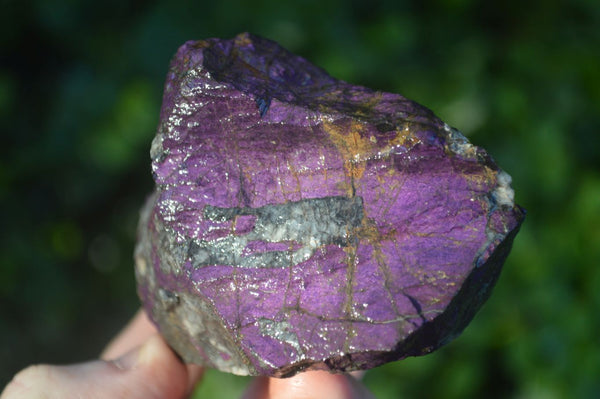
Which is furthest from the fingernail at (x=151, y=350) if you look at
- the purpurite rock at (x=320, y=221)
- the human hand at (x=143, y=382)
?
the purpurite rock at (x=320, y=221)

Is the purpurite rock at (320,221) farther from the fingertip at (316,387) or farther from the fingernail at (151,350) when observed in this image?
the fingernail at (151,350)

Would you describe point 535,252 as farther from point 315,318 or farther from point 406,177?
point 315,318

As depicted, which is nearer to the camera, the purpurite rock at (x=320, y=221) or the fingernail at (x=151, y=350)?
the purpurite rock at (x=320, y=221)

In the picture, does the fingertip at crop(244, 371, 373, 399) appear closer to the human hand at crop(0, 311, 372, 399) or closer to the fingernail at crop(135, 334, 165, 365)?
the human hand at crop(0, 311, 372, 399)

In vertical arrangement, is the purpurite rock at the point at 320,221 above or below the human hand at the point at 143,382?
above

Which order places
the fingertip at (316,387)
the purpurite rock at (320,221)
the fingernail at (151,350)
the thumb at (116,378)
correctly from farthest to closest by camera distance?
the fingernail at (151,350), the thumb at (116,378), the fingertip at (316,387), the purpurite rock at (320,221)

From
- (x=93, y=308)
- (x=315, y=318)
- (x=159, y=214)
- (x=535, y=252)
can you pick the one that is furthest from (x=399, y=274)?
(x=93, y=308)

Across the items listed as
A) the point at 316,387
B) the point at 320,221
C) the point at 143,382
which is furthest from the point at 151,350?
the point at 320,221
